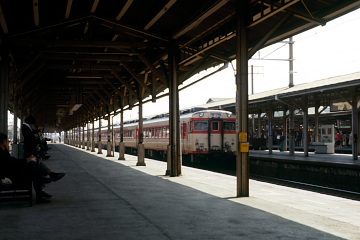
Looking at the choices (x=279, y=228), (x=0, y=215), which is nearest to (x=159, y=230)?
(x=279, y=228)

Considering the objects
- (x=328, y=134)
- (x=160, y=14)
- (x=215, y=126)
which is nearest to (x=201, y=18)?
(x=160, y=14)

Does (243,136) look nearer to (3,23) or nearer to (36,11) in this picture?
(36,11)

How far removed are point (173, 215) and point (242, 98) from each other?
3.58 meters

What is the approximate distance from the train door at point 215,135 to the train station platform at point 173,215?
483 inches

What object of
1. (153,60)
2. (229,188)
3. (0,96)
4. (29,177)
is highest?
(153,60)

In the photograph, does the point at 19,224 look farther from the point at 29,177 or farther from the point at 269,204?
the point at 269,204

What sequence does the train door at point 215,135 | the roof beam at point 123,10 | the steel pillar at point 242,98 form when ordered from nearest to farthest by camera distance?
the steel pillar at point 242,98
the roof beam at point 123,10
the train door at point 215,135

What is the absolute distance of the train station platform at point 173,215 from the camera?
5598mm

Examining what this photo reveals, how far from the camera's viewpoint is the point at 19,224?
20.0ft

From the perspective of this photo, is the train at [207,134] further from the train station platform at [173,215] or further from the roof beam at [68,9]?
the train station platform at [173,215]

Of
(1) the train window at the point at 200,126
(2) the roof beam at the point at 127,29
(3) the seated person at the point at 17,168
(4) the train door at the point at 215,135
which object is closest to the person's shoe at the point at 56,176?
(3) the seated person at the point at 17,168

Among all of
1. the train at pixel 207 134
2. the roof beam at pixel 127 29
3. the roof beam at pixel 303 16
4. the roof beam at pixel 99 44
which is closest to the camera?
the roof beam at pixel 303 16

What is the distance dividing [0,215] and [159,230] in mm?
2741

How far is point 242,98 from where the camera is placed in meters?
9.54
